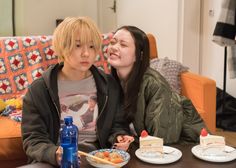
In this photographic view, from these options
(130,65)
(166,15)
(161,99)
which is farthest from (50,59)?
(166,15)

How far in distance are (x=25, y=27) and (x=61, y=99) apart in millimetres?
3507

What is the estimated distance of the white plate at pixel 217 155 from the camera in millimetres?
1318

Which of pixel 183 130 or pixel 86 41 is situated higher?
pixel 86 41

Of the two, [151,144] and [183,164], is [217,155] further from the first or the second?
[151,144]

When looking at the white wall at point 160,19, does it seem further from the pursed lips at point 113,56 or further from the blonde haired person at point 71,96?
the blonde haired person at point 71,96

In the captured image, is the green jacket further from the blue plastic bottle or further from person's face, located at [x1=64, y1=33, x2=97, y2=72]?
the blue plastic bottle

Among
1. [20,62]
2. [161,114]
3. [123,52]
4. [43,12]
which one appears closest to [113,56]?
[123,52]

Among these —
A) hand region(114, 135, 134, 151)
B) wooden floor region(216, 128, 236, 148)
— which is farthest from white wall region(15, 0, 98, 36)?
hand region(114, 135, 134, 151)

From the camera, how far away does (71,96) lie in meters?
1.64

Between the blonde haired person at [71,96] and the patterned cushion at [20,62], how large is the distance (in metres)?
0.91

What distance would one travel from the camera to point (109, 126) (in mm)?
1653

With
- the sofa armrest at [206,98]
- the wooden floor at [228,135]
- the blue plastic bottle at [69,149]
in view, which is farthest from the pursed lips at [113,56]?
the wooden floor at [228,135]

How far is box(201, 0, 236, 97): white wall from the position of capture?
3.55m

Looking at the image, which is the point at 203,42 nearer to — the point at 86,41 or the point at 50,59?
the point at 50,59
